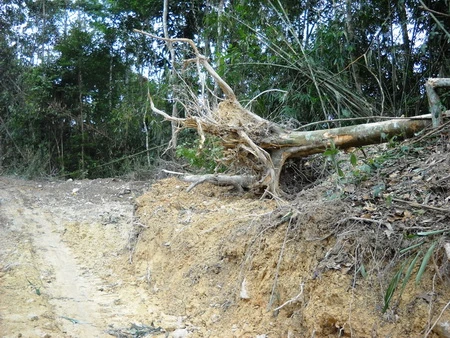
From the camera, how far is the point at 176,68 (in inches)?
423

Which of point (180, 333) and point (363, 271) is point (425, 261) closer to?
point (363, 271)

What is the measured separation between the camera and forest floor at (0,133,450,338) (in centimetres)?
260

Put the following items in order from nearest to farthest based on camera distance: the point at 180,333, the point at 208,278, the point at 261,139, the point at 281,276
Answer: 1. the point at 281,276
2. the point at 180,333
3. the point at 208,278
4. the point at 261,139

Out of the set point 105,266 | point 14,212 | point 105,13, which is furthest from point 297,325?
point 105,13

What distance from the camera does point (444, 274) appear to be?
239cm

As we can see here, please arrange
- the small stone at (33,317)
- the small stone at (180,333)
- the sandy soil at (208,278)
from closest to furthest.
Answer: the sandy soil at (208,278)
the small stone at (180,333)
the small stone at (33,317)

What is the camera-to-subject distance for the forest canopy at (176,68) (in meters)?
6.91

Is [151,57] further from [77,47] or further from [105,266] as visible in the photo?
[105,266]

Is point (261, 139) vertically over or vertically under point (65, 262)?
over

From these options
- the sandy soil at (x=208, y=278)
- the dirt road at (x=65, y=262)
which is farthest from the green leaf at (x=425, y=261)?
the dirt road at (x=65, y=262)

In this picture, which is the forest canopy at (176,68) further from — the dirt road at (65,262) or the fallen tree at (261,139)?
the dirt road at (65,262)

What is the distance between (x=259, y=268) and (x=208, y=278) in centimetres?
61

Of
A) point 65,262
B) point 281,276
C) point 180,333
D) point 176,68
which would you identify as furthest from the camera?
point 176,68

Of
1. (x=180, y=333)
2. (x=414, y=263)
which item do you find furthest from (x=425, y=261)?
(x=180, y=333)
